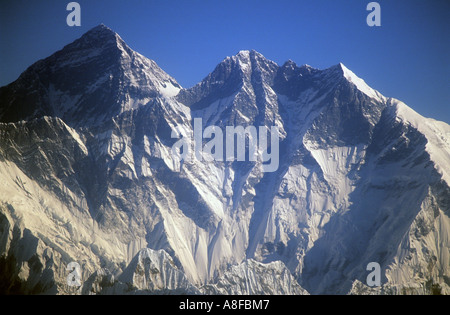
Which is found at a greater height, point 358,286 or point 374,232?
point 374,232
